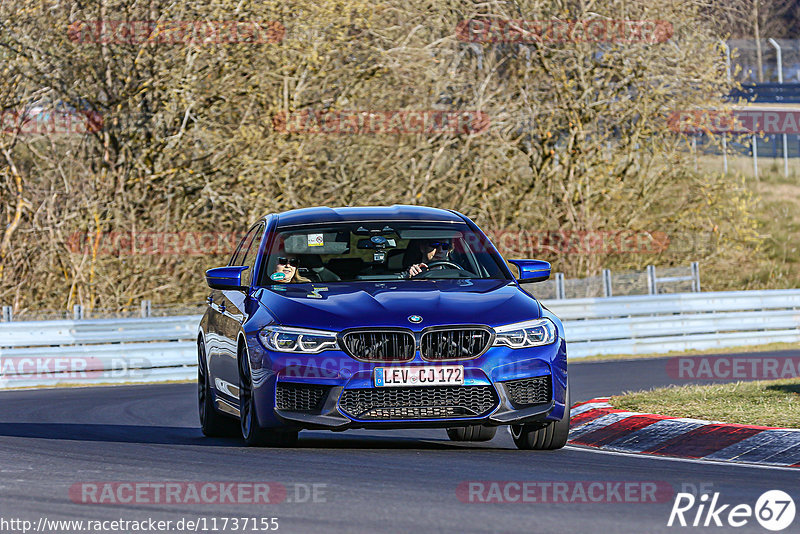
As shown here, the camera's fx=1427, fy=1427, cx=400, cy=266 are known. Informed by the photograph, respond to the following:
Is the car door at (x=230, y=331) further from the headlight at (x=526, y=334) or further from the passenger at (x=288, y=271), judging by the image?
the headlight at (x=526, y=334)

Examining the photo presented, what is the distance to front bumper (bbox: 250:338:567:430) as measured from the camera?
28.8 feet

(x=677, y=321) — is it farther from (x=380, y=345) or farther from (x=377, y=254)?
(x=380, y=345)

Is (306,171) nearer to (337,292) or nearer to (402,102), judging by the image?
(402,102)

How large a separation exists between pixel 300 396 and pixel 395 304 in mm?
836

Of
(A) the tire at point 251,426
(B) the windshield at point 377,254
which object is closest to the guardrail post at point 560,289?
(B) the windshield at point 377,254

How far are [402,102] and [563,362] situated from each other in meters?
19.8

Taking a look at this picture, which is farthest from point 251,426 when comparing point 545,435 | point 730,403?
point 730,403

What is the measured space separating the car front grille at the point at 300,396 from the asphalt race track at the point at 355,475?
31 centimetres

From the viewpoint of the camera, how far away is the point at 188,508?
6.80 m

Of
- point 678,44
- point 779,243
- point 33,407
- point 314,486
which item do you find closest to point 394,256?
point 314,486

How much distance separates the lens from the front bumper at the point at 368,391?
877cm

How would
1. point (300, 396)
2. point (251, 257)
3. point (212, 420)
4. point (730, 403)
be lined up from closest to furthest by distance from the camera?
1. point (300, 396)
2. point (212, 420)
3. point (251, 257)
4. point (730, 403)

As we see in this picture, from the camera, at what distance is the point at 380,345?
28.9 ft

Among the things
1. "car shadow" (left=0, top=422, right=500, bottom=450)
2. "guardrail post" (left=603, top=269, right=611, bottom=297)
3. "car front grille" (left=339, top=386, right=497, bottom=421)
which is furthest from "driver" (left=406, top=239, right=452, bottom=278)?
"guardrail post" (left=603, top=269, right=611, bottom=297)
